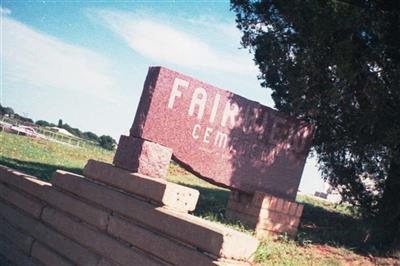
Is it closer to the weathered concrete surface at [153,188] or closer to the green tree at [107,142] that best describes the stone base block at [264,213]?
the weathered concrete surface at [153,188]

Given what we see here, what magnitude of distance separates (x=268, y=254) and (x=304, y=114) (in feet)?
12.2

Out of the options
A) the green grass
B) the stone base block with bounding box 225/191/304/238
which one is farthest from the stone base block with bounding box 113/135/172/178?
the green grass

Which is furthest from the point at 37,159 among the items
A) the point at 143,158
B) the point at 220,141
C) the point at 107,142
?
the point at 107,142

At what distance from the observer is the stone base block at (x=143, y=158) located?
12.8 feet

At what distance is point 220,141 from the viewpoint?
5.35m

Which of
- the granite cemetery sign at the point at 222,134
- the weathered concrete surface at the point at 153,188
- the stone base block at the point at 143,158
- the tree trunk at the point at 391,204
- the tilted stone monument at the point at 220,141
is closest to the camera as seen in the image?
the weathered concrete surface at the point at 153,188

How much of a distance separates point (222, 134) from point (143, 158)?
1.67 m

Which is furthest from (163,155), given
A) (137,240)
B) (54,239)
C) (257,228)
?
(257,228)

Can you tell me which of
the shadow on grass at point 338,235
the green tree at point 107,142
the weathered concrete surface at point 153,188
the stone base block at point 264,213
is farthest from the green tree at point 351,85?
the green tree at point 107,142

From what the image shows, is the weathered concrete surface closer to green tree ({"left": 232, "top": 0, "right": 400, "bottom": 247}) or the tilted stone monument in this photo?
the tilted stone monument

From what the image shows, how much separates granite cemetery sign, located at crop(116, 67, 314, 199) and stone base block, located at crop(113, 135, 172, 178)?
124 millimetres

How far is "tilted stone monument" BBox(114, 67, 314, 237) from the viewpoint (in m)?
4.38

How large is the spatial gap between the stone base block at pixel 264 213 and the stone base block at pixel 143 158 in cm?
245

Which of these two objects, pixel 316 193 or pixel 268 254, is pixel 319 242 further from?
pixel 316 193
